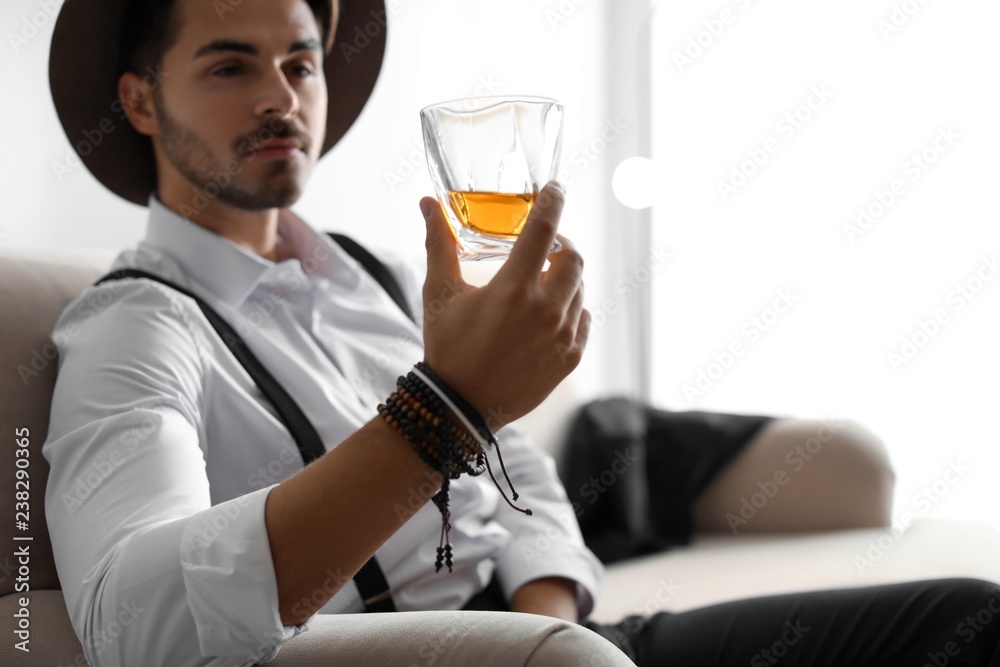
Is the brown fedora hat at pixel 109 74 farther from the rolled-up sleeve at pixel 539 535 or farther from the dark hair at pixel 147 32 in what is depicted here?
the rolled-up sleeve at pixel 539 535

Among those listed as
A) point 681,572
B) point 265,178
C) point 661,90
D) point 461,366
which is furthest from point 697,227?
point 461,366

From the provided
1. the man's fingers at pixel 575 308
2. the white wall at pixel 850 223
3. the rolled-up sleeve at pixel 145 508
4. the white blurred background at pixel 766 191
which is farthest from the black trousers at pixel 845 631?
the white wall at pixel 850 223

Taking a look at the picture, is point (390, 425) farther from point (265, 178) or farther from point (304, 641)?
point (265, 178)

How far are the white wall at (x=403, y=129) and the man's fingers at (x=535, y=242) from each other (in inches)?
43.1

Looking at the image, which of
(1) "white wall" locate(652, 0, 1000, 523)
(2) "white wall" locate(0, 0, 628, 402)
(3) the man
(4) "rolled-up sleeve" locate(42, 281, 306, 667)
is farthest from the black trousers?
A: (1) "white wall" locate(652, 0, 1000, 523)

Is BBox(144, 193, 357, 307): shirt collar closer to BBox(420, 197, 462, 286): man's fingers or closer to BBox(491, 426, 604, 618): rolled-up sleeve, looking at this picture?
BBox(491, 426, 604, 618): rolled-up sleeve

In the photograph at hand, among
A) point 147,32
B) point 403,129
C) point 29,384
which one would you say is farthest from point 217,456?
point 403,129

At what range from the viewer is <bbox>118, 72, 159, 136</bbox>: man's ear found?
1236 millimetres

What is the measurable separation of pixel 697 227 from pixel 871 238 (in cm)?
59

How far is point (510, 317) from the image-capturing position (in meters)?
0.62

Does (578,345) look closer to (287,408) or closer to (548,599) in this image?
(287,408)

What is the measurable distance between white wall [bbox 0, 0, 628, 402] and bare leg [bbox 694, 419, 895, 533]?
950 mm

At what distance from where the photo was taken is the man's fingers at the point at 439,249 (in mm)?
659

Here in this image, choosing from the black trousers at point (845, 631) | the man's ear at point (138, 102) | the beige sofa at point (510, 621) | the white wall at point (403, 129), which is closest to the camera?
the beige sofa at point (510, 621)
